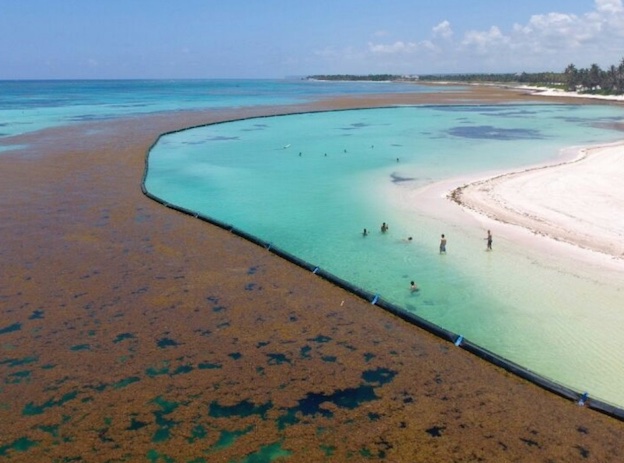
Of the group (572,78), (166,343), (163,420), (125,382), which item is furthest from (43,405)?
(572,78)

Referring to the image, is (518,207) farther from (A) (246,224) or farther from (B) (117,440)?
(B) (117,440)

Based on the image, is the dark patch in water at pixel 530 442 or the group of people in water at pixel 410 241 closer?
the dark patch in water at pixel 530 442

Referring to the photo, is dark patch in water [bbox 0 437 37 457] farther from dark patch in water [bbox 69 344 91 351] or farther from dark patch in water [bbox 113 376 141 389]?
dark patch in water [bbox 69 344 91 351]

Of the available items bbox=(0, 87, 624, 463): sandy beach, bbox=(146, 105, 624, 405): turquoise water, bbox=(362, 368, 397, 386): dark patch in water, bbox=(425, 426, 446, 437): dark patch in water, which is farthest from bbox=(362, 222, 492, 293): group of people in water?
bbox=(425, 426, 446, 437): dark patch in water

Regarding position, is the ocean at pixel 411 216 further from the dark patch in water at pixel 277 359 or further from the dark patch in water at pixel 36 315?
the dark patch in water at pixel 36 315

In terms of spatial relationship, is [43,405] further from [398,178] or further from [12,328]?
[398,178]

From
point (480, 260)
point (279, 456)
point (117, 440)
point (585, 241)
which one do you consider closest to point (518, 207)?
point (585, 241)

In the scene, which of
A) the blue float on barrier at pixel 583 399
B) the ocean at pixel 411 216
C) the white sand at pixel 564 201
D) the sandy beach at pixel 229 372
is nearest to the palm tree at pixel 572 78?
the ocean at pixel 411 216
